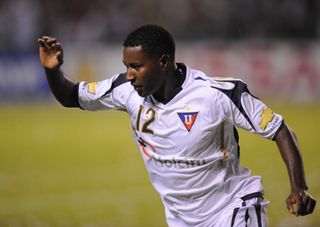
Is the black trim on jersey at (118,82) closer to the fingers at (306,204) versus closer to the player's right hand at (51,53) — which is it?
the player's right hand at (51,53)

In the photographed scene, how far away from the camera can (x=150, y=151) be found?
19.6ft

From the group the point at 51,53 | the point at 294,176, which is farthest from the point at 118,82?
the point at 294,176

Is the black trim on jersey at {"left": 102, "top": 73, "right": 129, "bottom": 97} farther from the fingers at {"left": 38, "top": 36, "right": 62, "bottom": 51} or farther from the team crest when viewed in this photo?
the team crest

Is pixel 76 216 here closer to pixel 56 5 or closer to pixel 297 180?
pixel 297 180

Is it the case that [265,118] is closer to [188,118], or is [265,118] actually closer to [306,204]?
[188,118]

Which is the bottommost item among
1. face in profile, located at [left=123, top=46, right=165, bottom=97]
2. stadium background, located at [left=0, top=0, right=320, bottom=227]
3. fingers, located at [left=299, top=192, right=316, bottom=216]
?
stadium background, located at [left=0, top=0, right=320, bottom=227]

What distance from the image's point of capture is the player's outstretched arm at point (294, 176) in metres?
5.26

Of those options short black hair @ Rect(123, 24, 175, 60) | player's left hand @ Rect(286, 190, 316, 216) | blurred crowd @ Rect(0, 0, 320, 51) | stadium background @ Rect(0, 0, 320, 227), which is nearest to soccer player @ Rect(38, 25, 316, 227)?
short black hair @ Rect(123, 24, 175, 60)

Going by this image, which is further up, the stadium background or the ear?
the ear

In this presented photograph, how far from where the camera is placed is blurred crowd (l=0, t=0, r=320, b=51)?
20.8 meters

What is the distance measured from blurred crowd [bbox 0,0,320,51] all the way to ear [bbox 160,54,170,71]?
1481 cm

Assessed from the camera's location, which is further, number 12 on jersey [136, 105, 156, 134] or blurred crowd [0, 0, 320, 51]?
blurred crowd [0, 0, 320, 51]

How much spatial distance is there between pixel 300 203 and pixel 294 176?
0.21 m

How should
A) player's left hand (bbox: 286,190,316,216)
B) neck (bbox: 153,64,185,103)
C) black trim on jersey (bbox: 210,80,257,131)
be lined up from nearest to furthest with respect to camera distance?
player's left hand (bbox: 286,190,316,216) → black trim on jersey (bbox: 210,80,257,131) → neck (bbox: 153,64,185,103)
